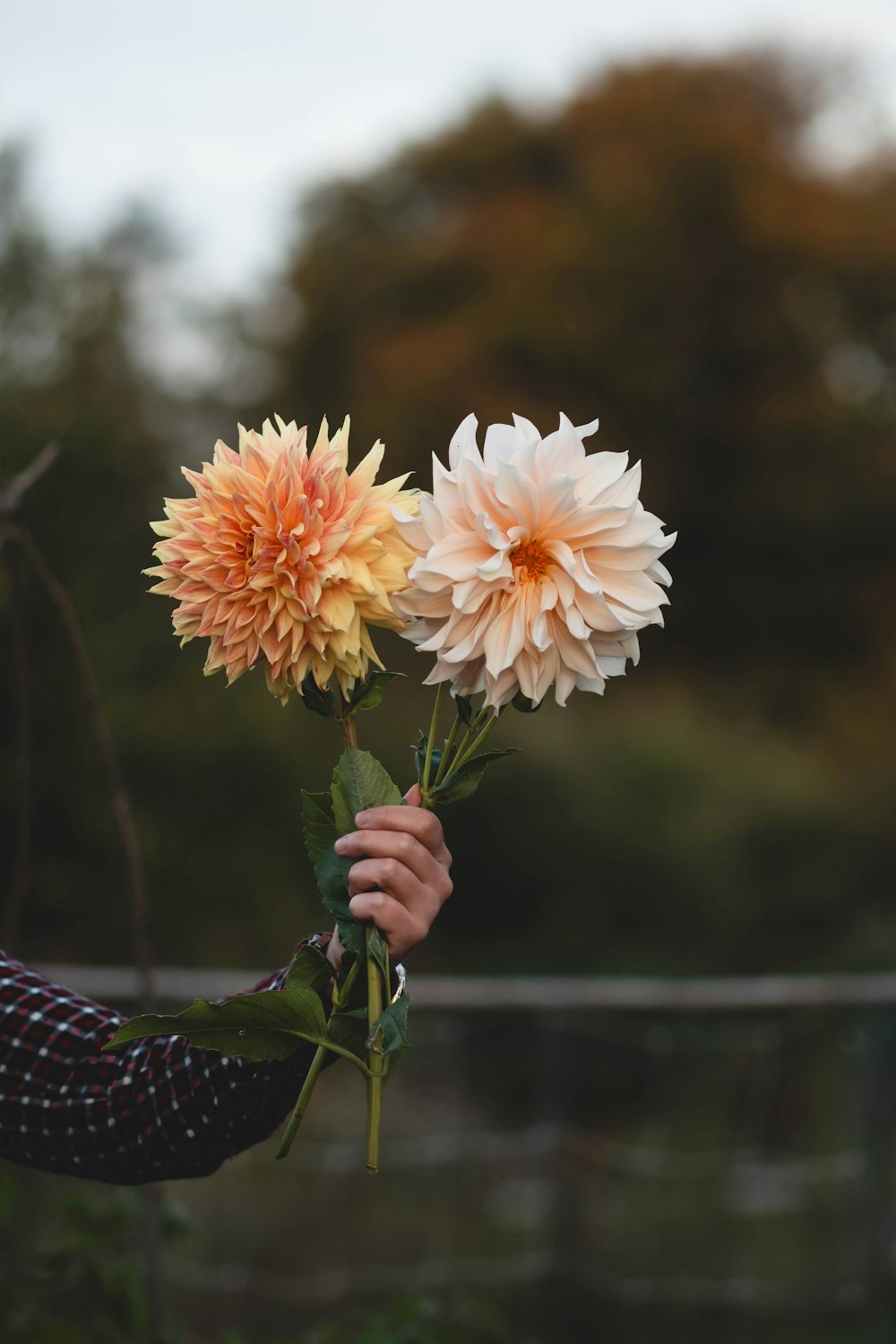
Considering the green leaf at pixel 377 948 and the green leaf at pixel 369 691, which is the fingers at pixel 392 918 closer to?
the green leaf at pixel 377 948

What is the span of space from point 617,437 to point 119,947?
762cm

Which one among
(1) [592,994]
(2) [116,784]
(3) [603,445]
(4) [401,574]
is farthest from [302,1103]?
(3) [603,445]

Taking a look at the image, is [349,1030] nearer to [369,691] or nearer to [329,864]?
[329,864]

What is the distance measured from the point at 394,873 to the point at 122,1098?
402 millimetres

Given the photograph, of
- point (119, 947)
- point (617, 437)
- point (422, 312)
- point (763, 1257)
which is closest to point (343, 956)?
point (763, 1257)

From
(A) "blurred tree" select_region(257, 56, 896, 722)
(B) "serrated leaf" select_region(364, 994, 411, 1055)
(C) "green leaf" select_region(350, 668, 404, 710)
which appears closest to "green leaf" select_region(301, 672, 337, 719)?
(C) "green leaf" select_region(350, 668, 404, 710)

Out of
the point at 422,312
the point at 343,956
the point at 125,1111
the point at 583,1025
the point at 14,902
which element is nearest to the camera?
the point at 343,956

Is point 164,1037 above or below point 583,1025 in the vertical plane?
below

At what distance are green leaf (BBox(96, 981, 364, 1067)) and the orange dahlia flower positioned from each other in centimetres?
24

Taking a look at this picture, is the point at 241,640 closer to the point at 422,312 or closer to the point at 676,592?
the point at 676,592

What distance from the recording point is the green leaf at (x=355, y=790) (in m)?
0.99

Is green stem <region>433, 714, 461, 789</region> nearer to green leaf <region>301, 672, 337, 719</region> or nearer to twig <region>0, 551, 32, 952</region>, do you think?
green leaf <region>301, 672, 337, 719</region>

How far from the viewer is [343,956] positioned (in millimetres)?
1029

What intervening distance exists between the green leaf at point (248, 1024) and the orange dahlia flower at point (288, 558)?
239 millimetres
